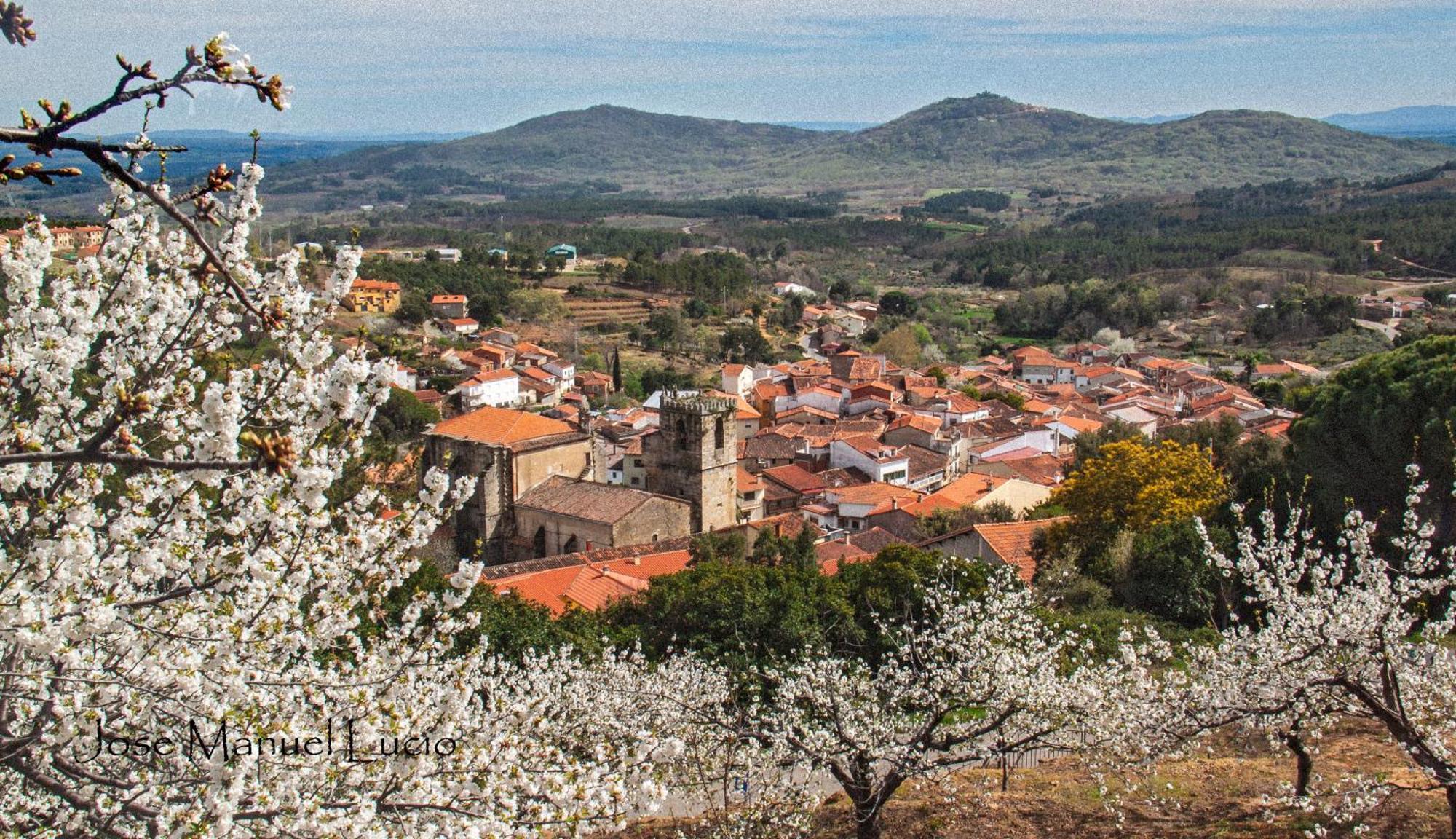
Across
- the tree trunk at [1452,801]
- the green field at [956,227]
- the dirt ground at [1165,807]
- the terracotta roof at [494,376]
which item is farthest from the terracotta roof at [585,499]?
the green field at [956,227]

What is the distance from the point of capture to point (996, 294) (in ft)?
365

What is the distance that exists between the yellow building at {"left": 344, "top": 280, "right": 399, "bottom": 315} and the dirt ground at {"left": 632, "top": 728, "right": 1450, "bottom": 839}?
185 feet

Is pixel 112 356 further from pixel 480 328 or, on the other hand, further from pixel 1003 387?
pixel 480 328

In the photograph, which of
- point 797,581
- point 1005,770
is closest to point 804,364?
point 797,581

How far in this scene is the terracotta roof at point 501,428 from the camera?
3114cm

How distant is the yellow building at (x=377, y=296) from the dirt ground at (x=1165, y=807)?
2222 inches

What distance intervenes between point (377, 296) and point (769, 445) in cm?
3175

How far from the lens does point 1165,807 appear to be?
10.6m

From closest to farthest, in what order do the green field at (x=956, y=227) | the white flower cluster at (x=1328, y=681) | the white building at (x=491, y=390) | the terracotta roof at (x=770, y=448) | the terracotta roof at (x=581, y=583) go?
the white flower cluster at (x=1328, y=681) → the terracotta roof at (x=581, y=583) → the terracotta roof at (x=770, y=448) → the white building at (x=491, y=390) → the green field at (x=956, y=227)

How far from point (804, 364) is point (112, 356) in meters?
56.9

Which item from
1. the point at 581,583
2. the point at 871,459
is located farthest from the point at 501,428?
the point at 871,459

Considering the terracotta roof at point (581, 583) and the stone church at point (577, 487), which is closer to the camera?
the terracotta roof at point (581, 583)

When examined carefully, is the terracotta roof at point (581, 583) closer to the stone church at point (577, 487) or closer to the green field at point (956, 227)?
the stone church at point (577, 487)

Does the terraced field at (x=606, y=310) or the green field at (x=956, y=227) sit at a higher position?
the green field at (x=956, y=227)
